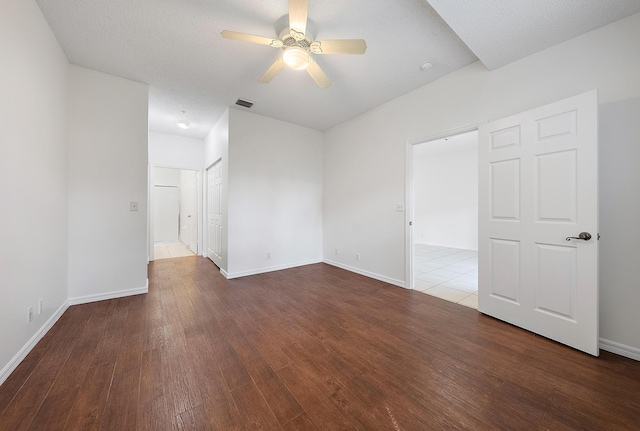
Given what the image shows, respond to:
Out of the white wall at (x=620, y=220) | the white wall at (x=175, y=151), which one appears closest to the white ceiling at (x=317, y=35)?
the white wall at (x=620, y=220)

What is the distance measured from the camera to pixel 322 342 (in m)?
1.96

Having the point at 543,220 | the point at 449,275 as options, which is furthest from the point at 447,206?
the point at 543,220

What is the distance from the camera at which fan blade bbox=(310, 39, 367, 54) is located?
6.17 feet

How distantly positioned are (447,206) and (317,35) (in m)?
6.42

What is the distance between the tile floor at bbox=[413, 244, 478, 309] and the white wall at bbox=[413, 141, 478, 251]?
0.86 m

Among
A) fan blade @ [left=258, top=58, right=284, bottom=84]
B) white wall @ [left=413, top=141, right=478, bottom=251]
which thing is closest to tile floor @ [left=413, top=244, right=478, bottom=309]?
white wall @ [left=413, top=141, right=478, bottom=251]

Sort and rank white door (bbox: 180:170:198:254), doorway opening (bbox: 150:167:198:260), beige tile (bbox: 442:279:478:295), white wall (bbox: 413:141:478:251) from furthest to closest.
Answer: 1. doorway opening (bbox: 150:167:198:260)
2. white wall (bbox: 413:141:478:251)
3. white door (bbox: 180:170:198:254)
4. beige tile (bbox: 442:279:478:295)

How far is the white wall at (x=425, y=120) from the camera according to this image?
1833 millimetres

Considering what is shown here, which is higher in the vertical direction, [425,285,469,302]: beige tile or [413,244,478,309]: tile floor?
[413,244,478,309]: tile floor

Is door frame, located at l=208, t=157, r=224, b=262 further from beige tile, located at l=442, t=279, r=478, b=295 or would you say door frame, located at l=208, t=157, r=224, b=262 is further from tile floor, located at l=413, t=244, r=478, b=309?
beige tile, located at l=442, t=279, r=478, b=295

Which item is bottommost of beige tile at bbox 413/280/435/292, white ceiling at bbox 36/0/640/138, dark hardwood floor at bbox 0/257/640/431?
dark hardwood floor at bbox 0/257/640/431

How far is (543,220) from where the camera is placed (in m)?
2.04

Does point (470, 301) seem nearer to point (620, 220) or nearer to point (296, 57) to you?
point (620, 220)

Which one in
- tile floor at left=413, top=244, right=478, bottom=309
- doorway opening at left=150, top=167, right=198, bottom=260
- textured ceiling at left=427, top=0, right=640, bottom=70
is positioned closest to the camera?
textured ceiling at left=427, top=0, right=640, bottom=70
